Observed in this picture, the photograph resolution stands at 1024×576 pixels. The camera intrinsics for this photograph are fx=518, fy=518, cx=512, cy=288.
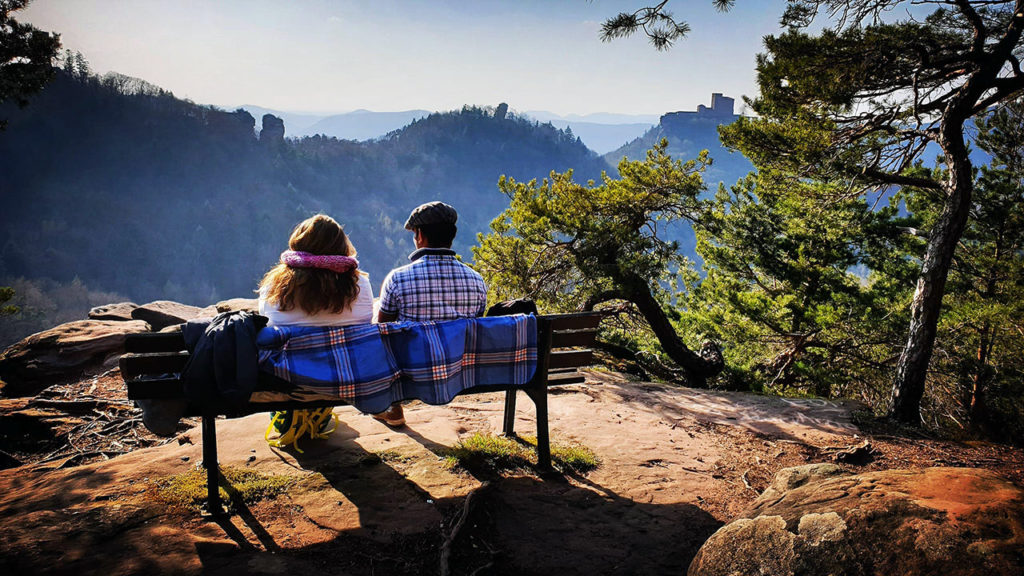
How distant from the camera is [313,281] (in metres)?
2.80

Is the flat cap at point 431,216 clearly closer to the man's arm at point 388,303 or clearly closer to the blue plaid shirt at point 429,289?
the blue plaid shirt at point 429,289

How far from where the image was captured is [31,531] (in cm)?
225

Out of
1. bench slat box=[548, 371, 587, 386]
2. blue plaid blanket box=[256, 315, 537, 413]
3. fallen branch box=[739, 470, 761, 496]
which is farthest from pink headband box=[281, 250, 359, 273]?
fallen branch box=[739, 470, 761, 496]

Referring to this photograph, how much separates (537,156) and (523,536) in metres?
135

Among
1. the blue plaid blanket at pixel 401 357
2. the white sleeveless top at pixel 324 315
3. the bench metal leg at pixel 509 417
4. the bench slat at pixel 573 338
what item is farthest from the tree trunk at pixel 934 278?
the white sleeveless top at pixel 324 315

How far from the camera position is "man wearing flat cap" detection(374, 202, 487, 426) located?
3.21 meters

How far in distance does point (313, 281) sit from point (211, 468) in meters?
1.06

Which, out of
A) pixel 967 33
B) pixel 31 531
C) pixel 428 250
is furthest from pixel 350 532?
pixel 967 33

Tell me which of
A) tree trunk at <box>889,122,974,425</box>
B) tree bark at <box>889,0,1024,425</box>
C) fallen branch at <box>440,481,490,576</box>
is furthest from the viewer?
tree trunk at <box>889,122,974,425</box>

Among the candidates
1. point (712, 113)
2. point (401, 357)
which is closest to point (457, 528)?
point (401, 357)

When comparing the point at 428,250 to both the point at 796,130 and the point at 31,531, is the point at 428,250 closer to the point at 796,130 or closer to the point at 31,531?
the point at 31,531

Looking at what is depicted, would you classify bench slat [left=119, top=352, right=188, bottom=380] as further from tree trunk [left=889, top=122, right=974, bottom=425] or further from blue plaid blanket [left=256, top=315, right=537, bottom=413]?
tree trunk [left=889, top=122, right=974, bottom=425]

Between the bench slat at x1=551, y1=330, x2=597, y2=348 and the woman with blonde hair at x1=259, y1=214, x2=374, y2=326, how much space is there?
1311 mm

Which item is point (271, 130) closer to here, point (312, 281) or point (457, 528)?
point (312, 281)
